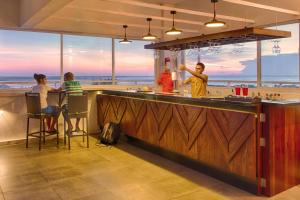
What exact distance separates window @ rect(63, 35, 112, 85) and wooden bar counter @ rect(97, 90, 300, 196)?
3.38 m

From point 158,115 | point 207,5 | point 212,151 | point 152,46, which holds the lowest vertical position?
point 212,151

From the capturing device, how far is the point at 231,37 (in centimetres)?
420

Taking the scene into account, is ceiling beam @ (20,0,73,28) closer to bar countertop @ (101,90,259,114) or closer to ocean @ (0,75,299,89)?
ocean @ (0,75,299,89)

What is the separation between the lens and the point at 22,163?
4680 millimetres

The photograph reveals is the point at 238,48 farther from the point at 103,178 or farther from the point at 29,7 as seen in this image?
the point at 29,7

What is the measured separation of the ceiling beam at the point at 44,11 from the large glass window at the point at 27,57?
87 cm

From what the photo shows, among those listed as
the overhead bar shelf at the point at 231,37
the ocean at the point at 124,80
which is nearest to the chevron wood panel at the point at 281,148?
the overhead bar shelf at the point at 231,37

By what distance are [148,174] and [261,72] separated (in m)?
3.49

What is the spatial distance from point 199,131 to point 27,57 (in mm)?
6549

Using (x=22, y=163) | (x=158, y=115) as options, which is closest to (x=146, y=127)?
(x=158, y=115)

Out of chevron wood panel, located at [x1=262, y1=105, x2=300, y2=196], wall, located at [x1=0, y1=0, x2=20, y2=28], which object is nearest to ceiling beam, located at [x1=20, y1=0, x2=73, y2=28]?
Result: wall, located at [x1=0, y1=0, x2=20, y2=28]

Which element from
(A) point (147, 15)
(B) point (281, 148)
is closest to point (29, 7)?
(A) point (147, 15)

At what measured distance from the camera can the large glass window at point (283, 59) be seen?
5407mm

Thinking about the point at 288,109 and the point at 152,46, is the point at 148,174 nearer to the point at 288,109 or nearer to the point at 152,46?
the point at 288,109
